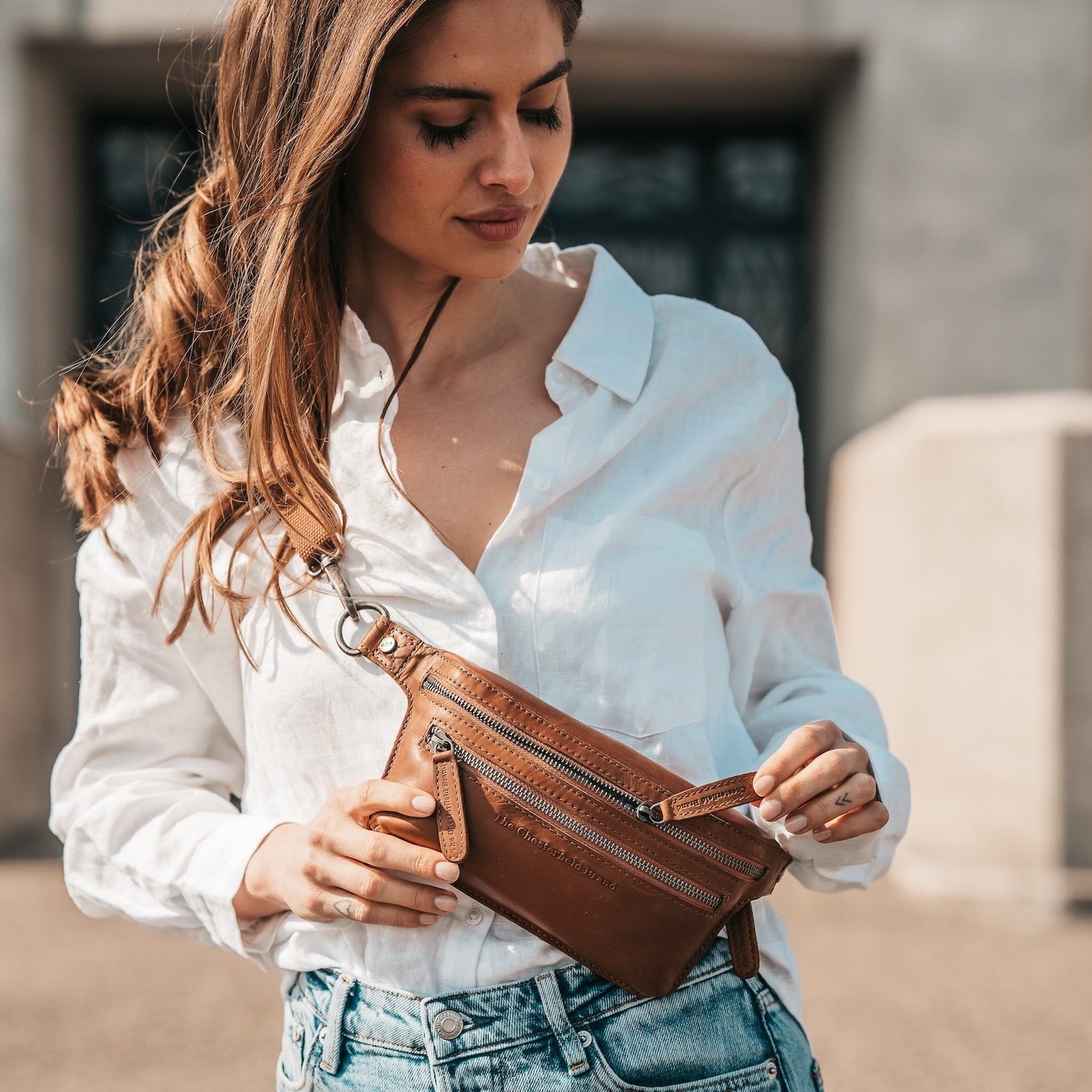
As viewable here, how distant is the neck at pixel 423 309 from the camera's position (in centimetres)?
176

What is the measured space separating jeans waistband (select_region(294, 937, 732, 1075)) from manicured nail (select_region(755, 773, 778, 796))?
0.73 ft

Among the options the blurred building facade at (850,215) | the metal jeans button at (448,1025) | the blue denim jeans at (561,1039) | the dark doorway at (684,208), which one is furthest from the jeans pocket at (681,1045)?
the dark doorway at (684,208)

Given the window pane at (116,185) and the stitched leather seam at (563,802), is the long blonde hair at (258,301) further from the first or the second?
the window pane at (116,185)

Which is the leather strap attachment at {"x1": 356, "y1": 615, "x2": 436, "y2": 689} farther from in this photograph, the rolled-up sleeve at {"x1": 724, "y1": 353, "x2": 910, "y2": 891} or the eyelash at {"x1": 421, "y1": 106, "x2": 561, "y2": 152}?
the eyelash at {"x1": 421, "y1": 106, "x2": 561, "y2": 152}

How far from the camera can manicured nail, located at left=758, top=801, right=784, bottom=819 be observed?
1405 millimetres

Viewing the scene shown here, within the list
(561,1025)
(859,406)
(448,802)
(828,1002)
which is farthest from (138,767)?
(859,406)

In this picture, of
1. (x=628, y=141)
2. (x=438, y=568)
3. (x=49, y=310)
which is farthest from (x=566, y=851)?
(x=628, y=141)

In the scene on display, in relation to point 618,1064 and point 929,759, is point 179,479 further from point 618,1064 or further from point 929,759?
point 929,759

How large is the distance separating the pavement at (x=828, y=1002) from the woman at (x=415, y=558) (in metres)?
3.06

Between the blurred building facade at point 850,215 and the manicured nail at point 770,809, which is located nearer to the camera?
the manicured nail at point 770,809

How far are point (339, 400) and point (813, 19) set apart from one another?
725 cm

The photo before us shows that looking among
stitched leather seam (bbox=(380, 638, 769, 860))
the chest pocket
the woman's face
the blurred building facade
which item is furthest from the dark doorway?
stitched leather seam (bbox=(380, 638, 769, 860))

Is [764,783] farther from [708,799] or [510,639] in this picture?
[510,639]

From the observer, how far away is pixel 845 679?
169cm
